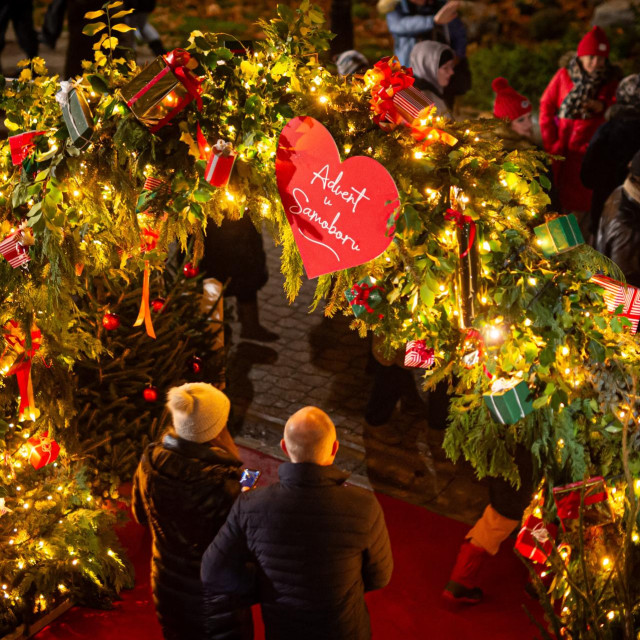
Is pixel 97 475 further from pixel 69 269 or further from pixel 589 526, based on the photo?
pixel 589 526

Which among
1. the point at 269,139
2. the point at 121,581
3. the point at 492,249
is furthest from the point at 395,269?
the point at 121,581

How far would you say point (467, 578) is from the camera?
4871mm

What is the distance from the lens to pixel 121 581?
4789mm

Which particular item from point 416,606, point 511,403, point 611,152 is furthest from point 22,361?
point 611,152

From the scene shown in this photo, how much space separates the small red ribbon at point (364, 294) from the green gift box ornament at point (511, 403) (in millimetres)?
664

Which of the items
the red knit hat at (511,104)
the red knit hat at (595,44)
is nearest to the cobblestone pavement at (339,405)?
the red knit hat at (511,104)

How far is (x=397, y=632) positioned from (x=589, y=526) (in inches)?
57.3

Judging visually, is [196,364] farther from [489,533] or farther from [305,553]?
[305,553]

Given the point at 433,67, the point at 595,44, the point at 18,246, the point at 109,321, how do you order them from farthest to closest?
the point at 595,44 → the point at 433,67 → the point at 109,321 → the point at 18,246

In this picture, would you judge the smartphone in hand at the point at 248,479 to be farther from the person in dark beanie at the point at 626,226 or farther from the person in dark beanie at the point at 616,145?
the person in dark beanie at the point at 616,145

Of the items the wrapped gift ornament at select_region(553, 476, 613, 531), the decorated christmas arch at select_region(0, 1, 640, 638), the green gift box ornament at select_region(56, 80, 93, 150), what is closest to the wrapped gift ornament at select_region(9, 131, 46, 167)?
the decorated christmas arch at select_region(0, 1, 640, 638)

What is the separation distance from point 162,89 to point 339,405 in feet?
14.2

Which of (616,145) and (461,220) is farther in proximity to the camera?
(616,145)

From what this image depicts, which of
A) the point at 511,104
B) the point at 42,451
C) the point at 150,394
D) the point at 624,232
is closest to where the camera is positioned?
the point at 42,451
